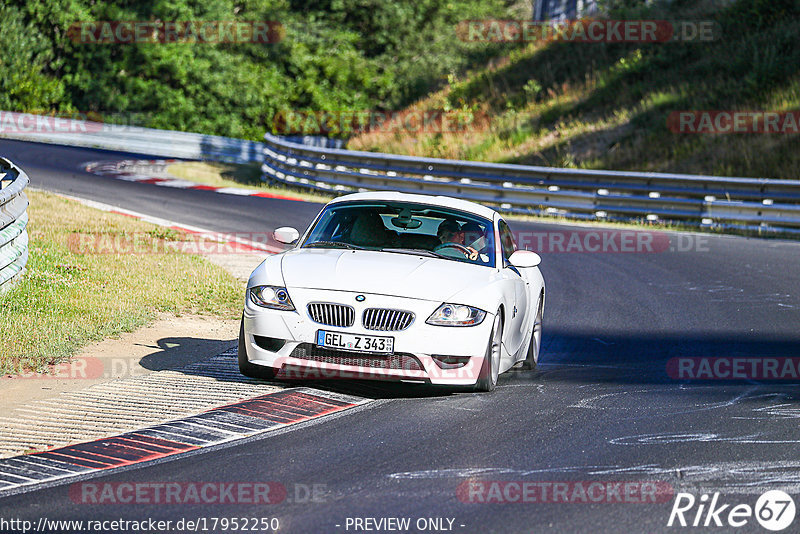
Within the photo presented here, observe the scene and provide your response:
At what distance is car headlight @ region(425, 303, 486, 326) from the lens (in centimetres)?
771

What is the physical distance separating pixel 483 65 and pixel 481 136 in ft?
31.9

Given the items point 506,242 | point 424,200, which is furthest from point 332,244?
point 506,242

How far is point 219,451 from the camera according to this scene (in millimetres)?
6332

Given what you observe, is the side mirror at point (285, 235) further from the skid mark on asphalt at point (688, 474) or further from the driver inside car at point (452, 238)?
the skid mark on asphalt at point (688, 474)

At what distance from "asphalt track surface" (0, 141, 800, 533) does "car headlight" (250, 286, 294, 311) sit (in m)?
0.78

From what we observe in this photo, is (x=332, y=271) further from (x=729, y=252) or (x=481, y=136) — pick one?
(x=481, y=136)

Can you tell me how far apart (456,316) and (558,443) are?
146 centimetres

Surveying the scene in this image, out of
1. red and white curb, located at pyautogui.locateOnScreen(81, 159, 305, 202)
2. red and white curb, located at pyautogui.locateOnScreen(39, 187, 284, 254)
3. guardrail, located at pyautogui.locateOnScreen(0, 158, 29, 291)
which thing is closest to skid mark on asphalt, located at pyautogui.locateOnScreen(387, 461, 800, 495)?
guardrail, located at pyautogui.locateOnScreen(0, 158, 29, 291)

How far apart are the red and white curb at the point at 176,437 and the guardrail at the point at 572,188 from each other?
1601 cm

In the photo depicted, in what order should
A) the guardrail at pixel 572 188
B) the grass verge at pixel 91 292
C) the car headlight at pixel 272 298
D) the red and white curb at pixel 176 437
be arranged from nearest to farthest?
the red and white curb at pixel 176 437, the car headlight at pixel 272 298, the grass verge at pixel 91 292, the guardrail at pixel 572 188

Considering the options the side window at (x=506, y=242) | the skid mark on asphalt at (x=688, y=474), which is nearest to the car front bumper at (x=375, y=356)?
the side window at (x=506, y=242)

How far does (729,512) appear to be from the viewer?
17.3ft

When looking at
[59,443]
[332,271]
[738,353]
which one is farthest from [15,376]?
[738,353]

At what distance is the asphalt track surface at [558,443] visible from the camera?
17.2 feet
